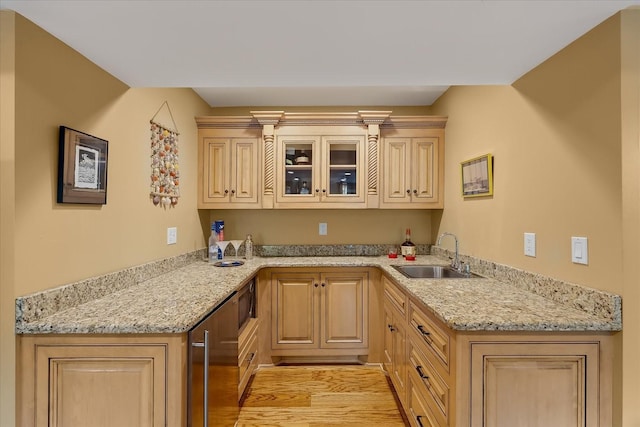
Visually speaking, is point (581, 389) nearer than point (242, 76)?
Yes

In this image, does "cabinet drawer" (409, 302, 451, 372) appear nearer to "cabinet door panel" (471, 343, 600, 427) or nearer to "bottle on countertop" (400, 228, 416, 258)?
"cabinet door panel" (471, 343, 600, 427)

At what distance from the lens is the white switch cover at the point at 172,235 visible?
7.68 ft

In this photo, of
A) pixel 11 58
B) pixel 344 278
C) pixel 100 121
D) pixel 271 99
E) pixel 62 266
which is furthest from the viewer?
pixel 271 99

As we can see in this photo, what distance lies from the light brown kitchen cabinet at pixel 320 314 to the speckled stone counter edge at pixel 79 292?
1050mm

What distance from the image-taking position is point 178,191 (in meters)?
2.49

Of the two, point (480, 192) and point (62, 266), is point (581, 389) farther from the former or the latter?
point (62, 266)

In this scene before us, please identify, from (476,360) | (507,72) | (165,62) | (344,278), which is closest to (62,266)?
(165,62)

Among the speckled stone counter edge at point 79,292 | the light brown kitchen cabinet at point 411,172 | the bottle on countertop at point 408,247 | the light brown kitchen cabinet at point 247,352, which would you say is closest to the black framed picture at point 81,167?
the speckled stone counter edge at point 79,292

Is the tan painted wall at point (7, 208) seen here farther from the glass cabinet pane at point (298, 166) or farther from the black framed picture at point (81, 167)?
the glass cabinet pane at point (298, 166)

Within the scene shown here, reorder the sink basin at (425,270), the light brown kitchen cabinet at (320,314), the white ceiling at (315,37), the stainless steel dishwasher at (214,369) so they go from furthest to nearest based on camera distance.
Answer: the light brown kitchen cabinet at (320,314) → the sink basin at (425,270) → the stainless steel dishwasher at (214,369) → the white ceiling at (315,37)

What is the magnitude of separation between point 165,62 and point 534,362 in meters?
2.09

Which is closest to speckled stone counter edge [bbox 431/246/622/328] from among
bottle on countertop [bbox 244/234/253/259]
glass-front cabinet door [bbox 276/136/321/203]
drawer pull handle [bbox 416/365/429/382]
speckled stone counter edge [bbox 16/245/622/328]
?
speckled stone counter edge [bbox 16/245/622/328]

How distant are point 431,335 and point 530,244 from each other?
0.74m

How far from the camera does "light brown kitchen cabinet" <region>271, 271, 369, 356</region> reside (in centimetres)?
275
